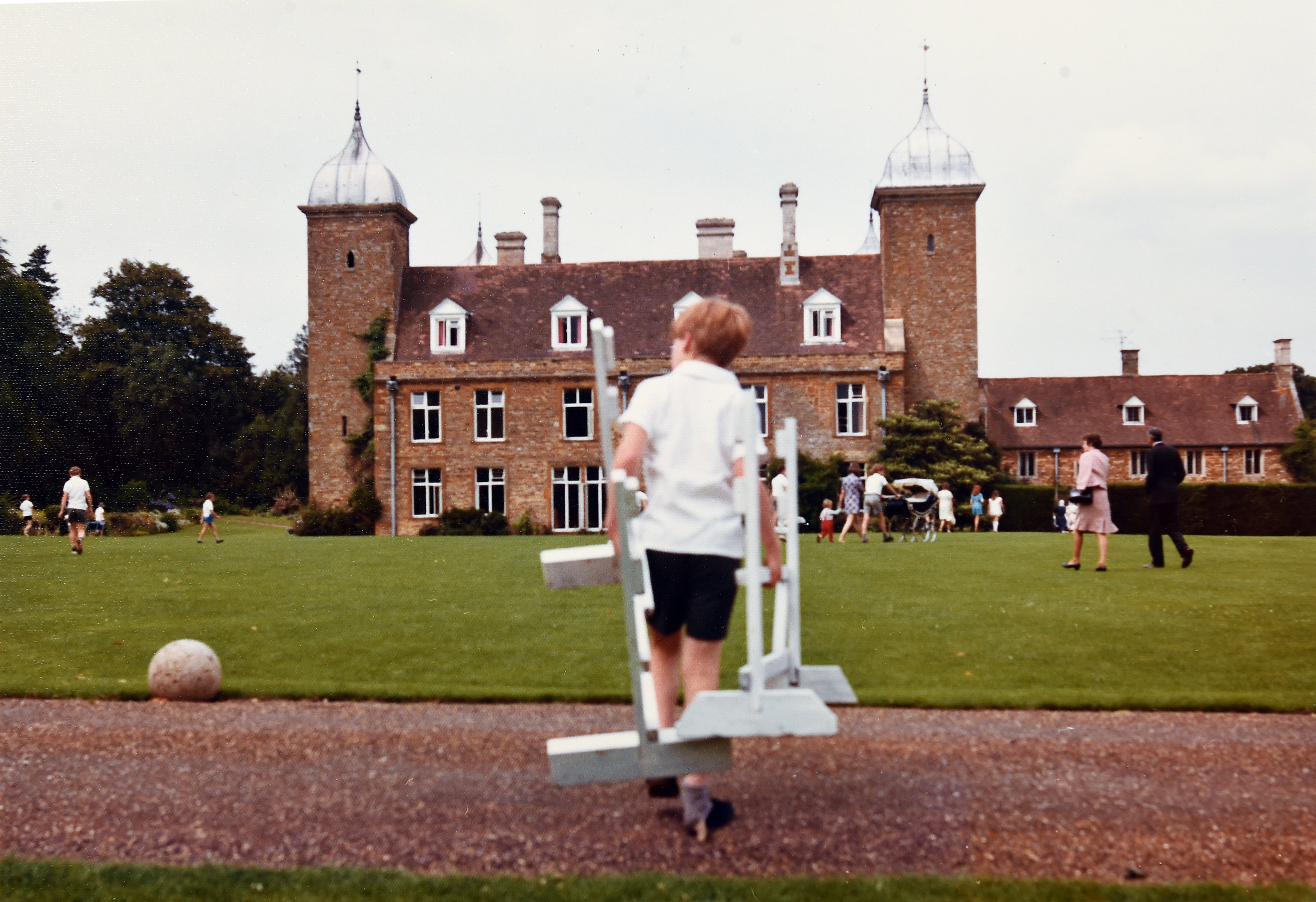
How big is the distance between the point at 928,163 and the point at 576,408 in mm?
16176

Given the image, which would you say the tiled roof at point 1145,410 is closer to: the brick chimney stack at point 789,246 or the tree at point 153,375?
the brick chimney stack at point 789,246

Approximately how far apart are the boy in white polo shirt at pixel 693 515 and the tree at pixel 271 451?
61047 mm

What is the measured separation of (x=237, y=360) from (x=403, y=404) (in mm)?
20980

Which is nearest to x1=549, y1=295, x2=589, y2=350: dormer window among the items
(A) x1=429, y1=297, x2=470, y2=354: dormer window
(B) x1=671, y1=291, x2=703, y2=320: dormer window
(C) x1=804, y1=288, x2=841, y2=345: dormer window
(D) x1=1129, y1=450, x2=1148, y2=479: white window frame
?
(B) x1=671, y1=291, x2=703, y2=320: dormer window

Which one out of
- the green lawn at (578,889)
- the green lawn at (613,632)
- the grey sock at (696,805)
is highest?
the grey sock at (696,805)

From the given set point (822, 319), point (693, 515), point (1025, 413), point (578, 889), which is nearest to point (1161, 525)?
point (693, 515)

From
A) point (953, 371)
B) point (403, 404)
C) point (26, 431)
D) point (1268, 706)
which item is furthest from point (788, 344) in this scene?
point (1268, 706)

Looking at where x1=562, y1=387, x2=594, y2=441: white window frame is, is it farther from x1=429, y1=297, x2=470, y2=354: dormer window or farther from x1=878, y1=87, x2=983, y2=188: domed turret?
x1=878, y1=87, x2=983, y2=188: domed turret

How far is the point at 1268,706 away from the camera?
20.5 feet

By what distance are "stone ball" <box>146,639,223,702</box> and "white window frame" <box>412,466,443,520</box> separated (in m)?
34.0

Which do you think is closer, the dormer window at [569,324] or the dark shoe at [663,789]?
the dark shoe at [663,789]

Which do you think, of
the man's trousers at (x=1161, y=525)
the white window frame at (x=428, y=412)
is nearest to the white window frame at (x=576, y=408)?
the white window frame at (x=428, y=412)

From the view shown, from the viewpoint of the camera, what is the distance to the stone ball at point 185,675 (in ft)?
21.4

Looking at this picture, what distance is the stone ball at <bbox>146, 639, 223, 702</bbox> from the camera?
6.53m
